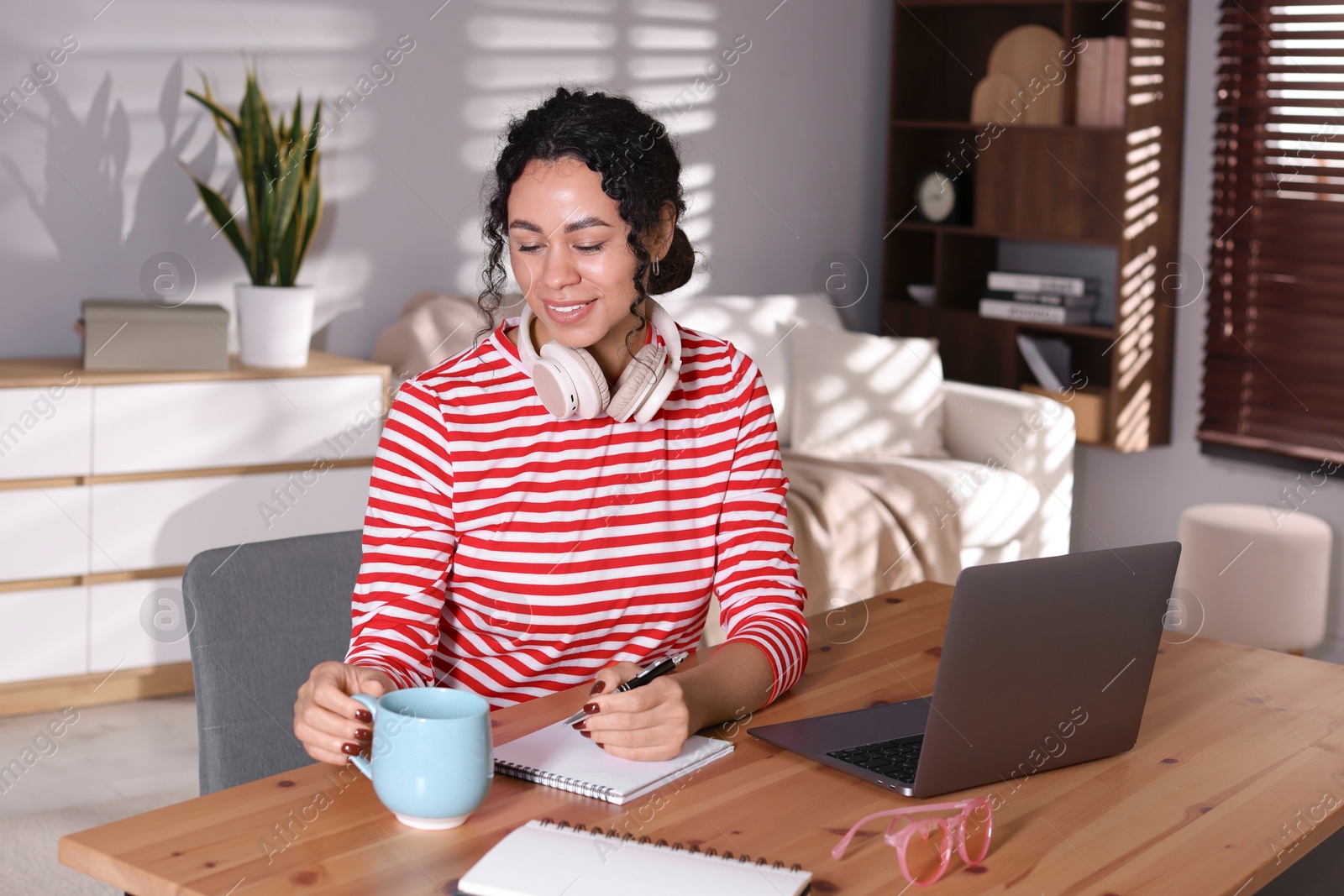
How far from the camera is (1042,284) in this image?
4.38m

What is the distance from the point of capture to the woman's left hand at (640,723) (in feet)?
3.66

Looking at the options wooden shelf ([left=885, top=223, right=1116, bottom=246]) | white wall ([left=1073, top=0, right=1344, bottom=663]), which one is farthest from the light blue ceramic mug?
wooden shelf ([left=885, top=223, right=1116, bottom=246])

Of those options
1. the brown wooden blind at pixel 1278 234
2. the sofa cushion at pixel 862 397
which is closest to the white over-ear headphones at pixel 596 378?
the sofa cushion at pixel 862 397

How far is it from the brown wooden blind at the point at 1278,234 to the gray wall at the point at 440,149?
0.08m

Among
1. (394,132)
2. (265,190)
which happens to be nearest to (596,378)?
(265,190)

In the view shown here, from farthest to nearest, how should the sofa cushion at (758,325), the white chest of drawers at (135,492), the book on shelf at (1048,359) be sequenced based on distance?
1. the book on shelf at (1048,359)
2. the sofa cushion at (758,325)
3. the white chest of drawers at (135,492)

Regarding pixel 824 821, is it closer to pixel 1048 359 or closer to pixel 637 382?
pixel 637 382

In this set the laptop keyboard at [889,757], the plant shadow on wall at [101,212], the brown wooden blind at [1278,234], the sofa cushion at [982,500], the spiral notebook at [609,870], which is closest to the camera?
the spiral notebook at [609,870]

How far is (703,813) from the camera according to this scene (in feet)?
3.38

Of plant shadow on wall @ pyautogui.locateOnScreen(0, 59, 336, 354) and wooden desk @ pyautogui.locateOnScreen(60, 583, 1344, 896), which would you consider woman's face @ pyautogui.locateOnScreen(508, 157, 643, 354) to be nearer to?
wooden desk @ pyautogui.locateOnScreen(60, 583, 1344, 896)

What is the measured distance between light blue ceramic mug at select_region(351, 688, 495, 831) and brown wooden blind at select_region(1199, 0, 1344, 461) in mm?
3500

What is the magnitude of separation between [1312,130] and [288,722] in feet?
11.5

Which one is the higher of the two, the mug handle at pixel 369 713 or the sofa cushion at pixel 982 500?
the mug handle at pixel 369 713

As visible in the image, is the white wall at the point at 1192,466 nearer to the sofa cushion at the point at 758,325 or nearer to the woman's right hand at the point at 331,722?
the sofa cushion at the point at 758,325
